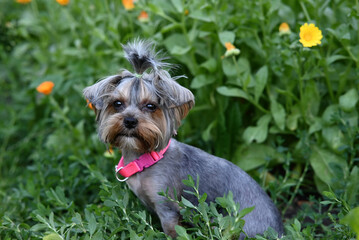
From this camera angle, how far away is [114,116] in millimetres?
2721

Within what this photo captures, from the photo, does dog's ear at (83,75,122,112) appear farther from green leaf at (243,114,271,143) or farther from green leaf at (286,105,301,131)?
green leaf at (286,105,301,131)

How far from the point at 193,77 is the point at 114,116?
183cm

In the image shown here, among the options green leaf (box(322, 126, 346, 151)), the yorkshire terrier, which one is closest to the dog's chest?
the yorkshire terrier

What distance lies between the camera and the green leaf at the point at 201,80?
13.1ft

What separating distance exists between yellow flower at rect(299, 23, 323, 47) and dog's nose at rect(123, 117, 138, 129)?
1.40 meters

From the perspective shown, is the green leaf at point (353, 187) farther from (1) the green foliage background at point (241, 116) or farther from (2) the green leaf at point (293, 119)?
(2) the green leaf at point (293, 119)

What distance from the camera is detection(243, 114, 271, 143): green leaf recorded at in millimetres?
3875

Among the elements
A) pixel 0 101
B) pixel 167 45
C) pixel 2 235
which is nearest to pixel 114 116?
pixel 2 235

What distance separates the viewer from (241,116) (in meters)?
4.21

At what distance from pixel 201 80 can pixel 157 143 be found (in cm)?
141

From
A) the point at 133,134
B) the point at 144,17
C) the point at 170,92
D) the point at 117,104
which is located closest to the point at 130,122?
the point at 133,134

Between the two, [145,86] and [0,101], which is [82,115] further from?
[145,86]

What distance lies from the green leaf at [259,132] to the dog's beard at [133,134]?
1352 millimetres

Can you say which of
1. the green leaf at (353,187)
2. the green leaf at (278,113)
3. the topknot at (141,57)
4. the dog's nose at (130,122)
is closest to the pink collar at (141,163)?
the dog's nose at (130,122)
